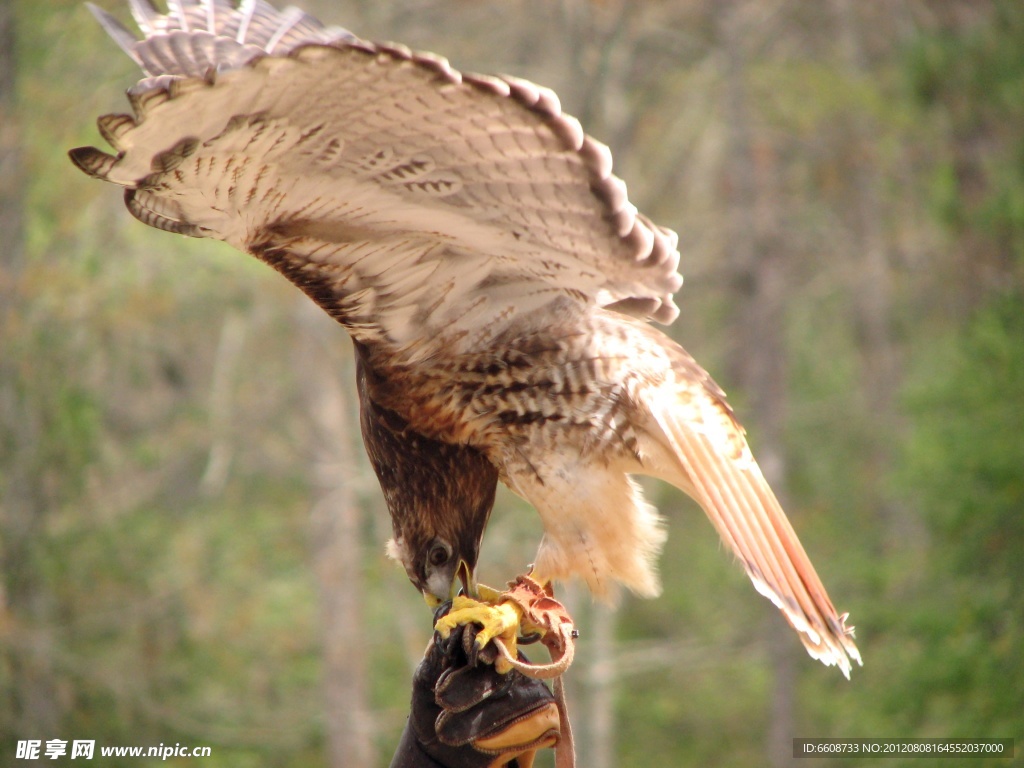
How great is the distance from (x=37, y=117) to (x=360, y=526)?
22.0 ft

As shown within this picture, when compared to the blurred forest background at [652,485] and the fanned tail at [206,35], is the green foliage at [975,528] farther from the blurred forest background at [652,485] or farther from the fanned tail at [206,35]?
the fanned tail at [206,35]

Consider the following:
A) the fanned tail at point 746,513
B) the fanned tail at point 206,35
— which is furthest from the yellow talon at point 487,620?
the fanned tail at point 206,35

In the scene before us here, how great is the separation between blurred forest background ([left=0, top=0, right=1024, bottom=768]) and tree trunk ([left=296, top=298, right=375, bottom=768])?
4cm

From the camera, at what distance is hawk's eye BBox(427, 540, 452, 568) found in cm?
373

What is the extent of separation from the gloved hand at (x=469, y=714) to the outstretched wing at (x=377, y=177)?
0.95 meters

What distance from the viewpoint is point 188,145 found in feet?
8.96

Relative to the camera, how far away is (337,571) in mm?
13422

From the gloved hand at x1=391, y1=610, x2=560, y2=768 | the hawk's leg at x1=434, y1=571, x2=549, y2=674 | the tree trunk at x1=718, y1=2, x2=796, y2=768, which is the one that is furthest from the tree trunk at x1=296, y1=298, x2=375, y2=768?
the gloved hand at x1=391, y1=610, x2=560, y2=768

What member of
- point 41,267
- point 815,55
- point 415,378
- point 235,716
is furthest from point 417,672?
point 815,55

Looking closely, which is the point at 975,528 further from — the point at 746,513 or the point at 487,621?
the point at 487,621

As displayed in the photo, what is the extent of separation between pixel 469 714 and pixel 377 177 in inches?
60.4

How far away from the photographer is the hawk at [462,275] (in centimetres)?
279

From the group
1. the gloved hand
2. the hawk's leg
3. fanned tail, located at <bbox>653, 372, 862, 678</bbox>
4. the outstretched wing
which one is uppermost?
the outstretched wing

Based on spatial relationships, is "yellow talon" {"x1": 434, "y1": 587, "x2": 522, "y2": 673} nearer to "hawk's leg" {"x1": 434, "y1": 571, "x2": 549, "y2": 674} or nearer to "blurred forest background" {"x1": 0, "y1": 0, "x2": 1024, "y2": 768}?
"hawk's leg" {"x1": 434, "y1": 571, "x2": 549, "y2": 674}
